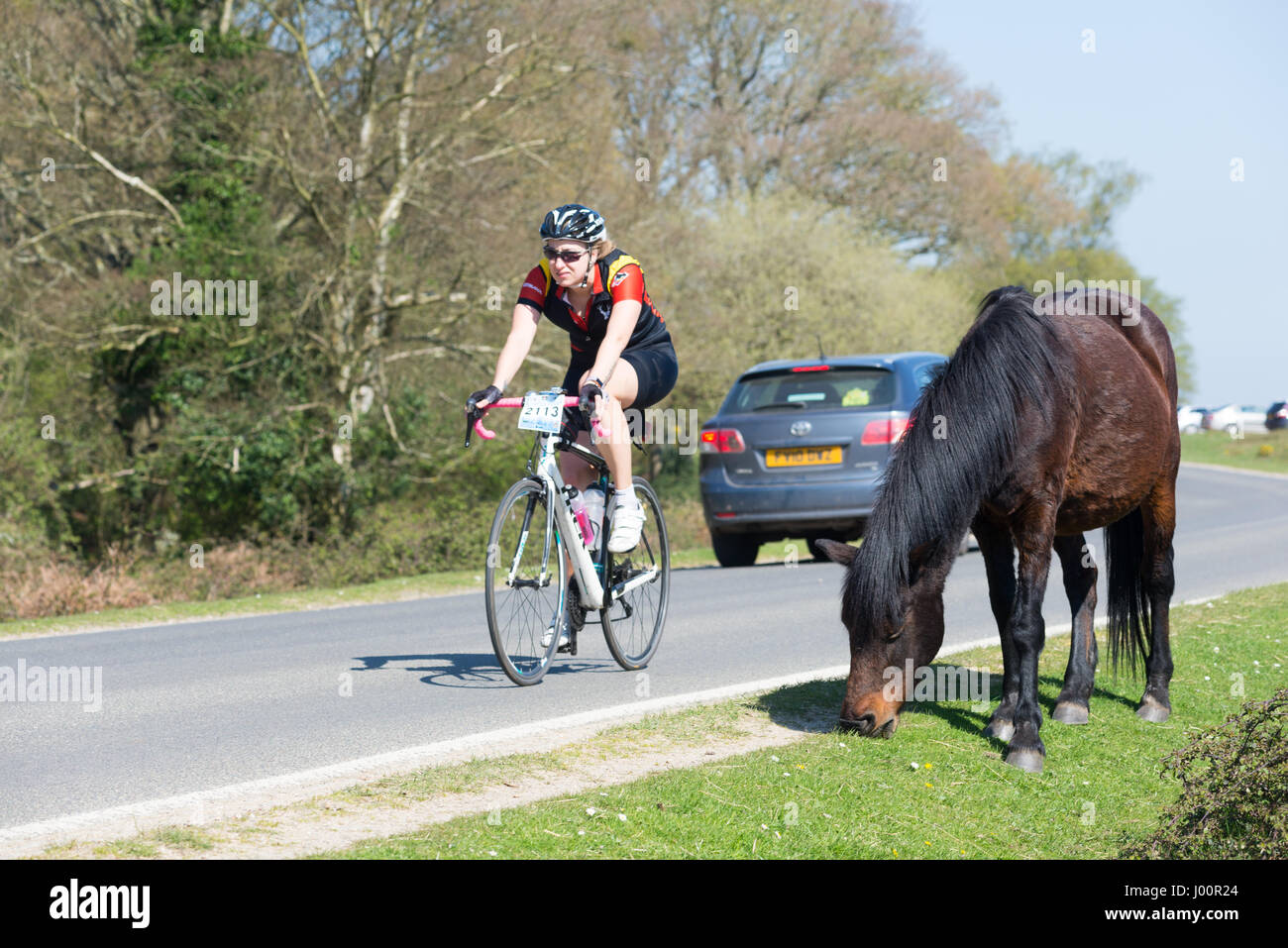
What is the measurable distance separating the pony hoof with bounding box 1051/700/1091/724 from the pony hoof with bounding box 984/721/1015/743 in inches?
24.9

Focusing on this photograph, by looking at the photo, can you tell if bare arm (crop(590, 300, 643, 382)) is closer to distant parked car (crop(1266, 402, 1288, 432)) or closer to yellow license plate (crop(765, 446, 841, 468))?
yellow license plate (crop(765, 446, 841, 468))

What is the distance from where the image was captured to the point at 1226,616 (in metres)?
10.5

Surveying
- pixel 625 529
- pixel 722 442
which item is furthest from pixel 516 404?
pixel 722 442

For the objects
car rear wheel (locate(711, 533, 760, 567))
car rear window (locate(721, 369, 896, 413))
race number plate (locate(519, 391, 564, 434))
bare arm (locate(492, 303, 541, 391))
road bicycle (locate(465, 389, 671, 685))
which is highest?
car rear window (locate(721, 369, 896, 413))

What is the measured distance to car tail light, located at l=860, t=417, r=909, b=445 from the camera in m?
14.7

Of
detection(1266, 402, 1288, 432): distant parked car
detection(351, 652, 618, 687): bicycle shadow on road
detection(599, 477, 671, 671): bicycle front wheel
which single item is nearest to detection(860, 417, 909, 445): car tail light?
detection(599, 477, 671, 671): bicycle front wheel

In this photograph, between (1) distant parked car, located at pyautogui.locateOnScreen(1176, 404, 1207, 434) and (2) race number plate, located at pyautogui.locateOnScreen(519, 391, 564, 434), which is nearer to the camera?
(2) race number plate, located at pyautogui.locateOnScreen(519, 391, 564, 434)

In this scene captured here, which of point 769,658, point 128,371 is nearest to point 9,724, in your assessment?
point 769,658

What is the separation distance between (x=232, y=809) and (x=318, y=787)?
42 cm

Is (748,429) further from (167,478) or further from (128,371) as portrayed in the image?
(128,371)

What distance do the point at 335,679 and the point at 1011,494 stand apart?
12.7 feet

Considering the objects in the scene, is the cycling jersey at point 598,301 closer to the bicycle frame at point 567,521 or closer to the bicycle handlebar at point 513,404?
the bicycle handlebar at point 513,404

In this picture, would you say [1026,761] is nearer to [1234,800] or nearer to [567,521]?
[1234,800]
